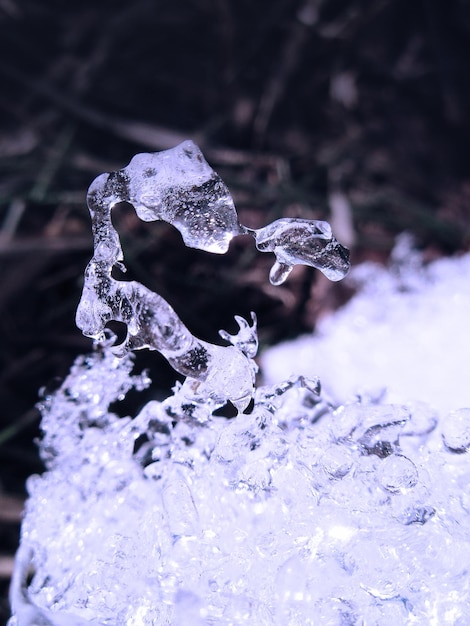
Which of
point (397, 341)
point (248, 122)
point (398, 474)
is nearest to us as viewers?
point (398, 474)

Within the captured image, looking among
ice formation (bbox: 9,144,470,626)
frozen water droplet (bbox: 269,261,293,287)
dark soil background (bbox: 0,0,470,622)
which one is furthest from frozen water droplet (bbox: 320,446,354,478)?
dark soil background (bbox: 0,0,470,622)

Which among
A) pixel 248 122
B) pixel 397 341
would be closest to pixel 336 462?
pixel 397 341

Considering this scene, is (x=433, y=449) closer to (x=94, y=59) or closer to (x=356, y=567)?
(x=356, y=567)

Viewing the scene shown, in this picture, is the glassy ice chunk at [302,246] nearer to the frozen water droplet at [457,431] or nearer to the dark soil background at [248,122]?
the frozen water droplet at [457,431]

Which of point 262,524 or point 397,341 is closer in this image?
point 262,524

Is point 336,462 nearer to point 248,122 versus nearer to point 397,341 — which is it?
point 397,341

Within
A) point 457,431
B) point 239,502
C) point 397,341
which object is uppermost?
point 457,431
